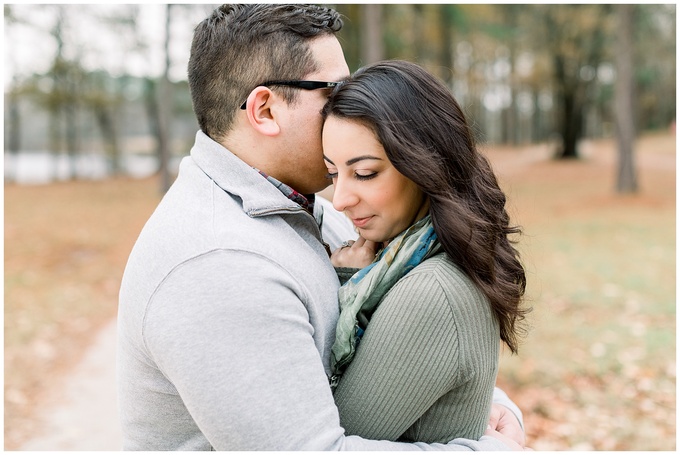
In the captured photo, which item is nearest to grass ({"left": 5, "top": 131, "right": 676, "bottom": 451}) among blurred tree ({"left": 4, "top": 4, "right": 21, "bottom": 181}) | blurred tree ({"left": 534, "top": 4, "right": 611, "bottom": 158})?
blurred tree ({"left": 534, "top": 4, "right": 611, "bottom": 158})

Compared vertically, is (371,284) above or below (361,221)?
below

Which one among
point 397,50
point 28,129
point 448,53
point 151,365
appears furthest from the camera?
point 28,129

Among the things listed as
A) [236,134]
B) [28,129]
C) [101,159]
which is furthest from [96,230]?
[28,129]

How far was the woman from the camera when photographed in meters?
1.88

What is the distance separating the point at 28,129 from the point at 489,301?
55188mm

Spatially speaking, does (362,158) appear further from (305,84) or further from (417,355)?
(417,355)

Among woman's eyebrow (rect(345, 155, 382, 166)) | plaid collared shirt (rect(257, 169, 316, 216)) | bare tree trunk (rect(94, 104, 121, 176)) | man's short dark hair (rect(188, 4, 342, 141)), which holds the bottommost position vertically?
bare tree trunk (rect(94, 104, 121, 176))

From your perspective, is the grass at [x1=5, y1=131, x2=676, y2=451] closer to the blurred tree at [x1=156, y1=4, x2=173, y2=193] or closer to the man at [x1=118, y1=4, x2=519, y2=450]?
the man at [x1=118, y1=4, x2=519, y2=450]

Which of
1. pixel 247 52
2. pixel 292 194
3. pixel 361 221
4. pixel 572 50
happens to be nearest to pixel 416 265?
pixel 361 221

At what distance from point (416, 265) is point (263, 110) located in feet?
2.45

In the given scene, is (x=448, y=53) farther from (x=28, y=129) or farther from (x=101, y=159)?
(x=28, y=129)

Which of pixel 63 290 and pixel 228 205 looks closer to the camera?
pixel 228 205

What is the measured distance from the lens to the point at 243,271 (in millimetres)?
1734

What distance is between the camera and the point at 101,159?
140ft
